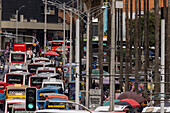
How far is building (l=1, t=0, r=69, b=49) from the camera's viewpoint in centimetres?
12619

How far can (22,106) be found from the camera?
89.4 feet

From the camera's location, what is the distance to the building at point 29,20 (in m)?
126

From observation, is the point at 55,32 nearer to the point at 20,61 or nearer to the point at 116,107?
the point at 20,61

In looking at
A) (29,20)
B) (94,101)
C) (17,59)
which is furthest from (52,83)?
(29,20)

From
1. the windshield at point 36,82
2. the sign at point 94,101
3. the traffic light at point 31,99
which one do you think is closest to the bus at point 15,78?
the windshield at point 36,82

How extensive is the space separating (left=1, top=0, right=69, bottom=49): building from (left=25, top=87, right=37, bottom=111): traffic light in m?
104

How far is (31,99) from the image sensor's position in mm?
20344

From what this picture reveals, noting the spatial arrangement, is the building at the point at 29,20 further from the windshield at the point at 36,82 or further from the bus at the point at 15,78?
the windshield at the point at 36,82

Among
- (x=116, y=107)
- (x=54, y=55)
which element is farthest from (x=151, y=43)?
(x=116, y=107)

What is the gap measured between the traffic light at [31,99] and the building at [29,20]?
340ft

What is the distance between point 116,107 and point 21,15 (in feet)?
344

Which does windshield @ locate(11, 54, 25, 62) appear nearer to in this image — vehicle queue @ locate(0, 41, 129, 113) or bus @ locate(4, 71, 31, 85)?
vehicle queue @ locate(0, 41, 129, 113)

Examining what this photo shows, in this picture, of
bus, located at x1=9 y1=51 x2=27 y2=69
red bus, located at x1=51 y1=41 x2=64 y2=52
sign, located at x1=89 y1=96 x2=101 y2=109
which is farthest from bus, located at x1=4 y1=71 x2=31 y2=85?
red bus, located at x1=51 y1=41 x2=64 y2=52

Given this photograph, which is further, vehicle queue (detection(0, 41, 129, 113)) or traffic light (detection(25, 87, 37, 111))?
vehicle queue (detection(0, 41, 129, 113))
